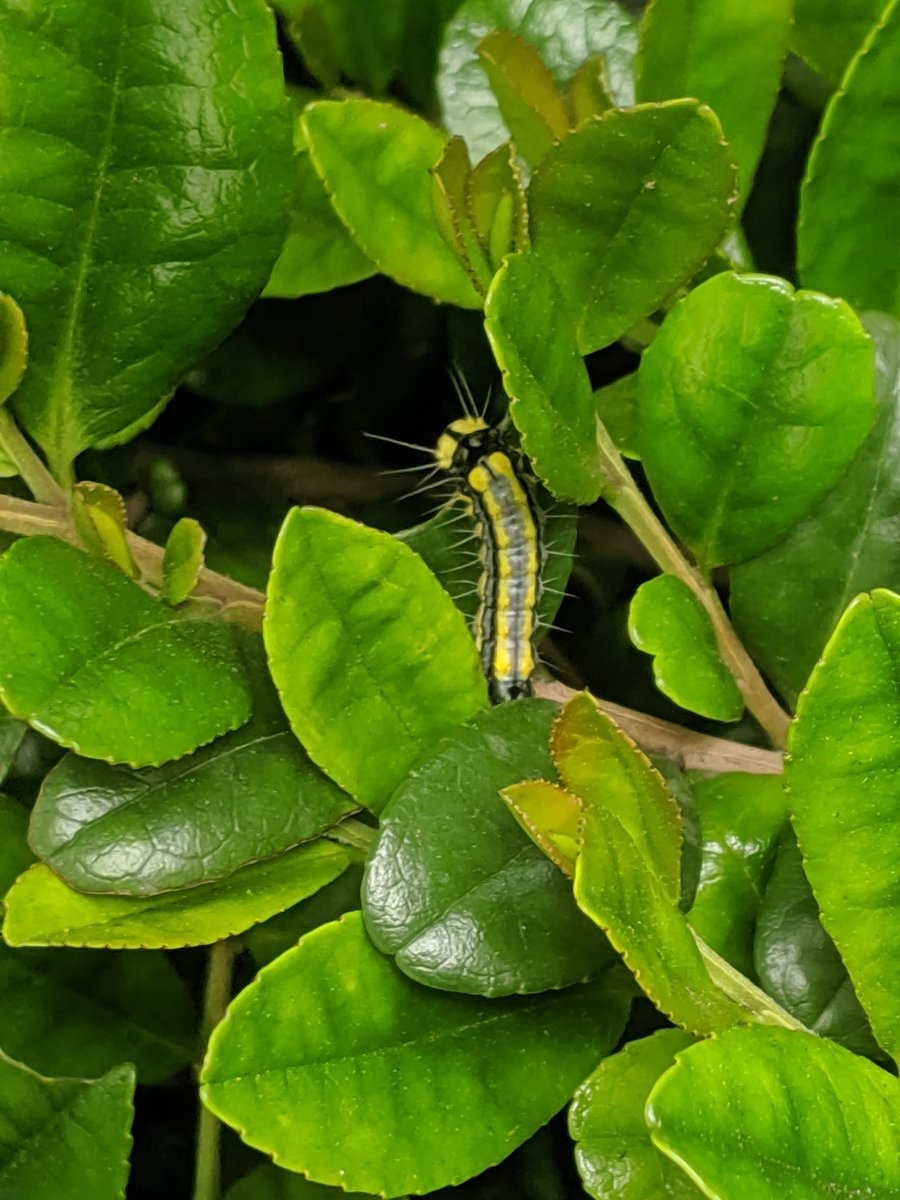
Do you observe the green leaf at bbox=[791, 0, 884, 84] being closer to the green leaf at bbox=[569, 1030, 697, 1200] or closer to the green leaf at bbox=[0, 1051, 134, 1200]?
the green leaf at bbox=[569, 1030, 697, 1200]

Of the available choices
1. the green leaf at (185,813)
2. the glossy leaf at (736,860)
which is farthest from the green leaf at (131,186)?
the glossy leaf at (736,860)

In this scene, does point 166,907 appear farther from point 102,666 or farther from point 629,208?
point 629,208

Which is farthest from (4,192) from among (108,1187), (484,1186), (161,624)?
(484,1186)

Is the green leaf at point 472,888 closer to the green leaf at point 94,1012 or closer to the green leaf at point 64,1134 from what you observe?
the green leaf at point 64,1134

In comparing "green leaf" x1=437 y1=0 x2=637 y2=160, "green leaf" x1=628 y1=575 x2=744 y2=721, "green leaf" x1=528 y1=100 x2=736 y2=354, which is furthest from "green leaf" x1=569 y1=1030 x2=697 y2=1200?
"green leaf" x1=437 y1=0 x2=637 y2=160

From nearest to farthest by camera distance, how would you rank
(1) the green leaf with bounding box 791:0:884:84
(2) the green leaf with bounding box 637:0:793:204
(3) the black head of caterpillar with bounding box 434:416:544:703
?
(2) the green leaf with bounding box 637:0:793:204
(1) the green leaf with bounding box 791:0:884:84
(3) the black head of caterpillar with bounding box 434:416:544:703
